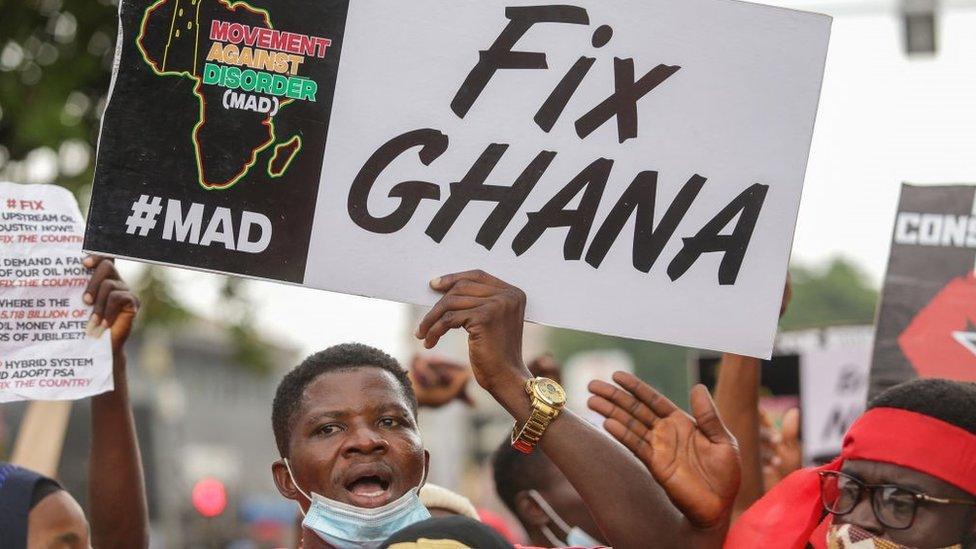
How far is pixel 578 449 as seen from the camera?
3.37m

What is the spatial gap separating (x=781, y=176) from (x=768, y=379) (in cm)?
258

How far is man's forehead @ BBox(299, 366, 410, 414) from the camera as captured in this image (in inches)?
142

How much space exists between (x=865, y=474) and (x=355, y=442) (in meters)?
1.27

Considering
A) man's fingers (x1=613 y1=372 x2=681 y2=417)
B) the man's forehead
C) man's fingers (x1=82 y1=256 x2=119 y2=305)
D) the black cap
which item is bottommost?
the black cap

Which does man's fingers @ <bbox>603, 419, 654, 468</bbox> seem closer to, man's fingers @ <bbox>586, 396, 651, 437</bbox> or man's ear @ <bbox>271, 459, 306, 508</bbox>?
man's fingers @ <bbox>586, 396, 651, 437</bbox>

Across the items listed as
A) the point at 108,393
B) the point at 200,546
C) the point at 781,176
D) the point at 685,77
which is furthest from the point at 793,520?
the point at 200,546

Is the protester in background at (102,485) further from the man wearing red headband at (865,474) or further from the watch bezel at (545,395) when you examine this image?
the man wearing red headband at (865,474)

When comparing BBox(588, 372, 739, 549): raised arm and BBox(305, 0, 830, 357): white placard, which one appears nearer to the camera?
BBox(588, 372, 739, 549): raised arm

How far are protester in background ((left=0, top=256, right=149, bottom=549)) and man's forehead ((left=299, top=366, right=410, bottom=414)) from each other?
68cm

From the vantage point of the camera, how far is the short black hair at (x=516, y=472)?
5.05m

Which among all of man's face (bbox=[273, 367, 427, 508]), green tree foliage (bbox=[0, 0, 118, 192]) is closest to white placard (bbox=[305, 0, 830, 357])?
man's face (bbox=[273, 367, 427, 508])

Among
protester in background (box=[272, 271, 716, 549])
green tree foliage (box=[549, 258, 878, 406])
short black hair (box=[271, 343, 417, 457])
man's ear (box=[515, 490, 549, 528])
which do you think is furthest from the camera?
green tree foliage (box=[549, 258, 878, 406])

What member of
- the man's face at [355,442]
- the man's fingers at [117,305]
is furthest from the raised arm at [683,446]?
the man's fingers at [117,305]

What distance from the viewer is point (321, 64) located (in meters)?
3.76
